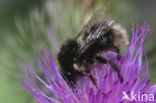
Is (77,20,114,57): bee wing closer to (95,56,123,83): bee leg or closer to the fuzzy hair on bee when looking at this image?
the fuzzy hair on bee

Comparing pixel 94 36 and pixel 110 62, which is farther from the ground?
pixel 94 36

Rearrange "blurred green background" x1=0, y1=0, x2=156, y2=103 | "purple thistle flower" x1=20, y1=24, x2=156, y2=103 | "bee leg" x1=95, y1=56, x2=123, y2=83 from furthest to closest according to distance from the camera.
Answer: "blurred green background" x1=0, y1=0, x2=156, y2=103 → "bee leg" x1=95, y1=56, x2=123, y2=83 → "purple thistle flower" x1=20, y1=24, x2=156, y2=103

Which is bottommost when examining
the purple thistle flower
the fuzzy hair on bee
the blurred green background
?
the purple thistle flower

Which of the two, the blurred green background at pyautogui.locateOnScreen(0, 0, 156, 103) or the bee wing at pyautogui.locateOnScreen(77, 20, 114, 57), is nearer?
the bee wing at pyautogui.locateOnScreen(77, 20, 114, 57)

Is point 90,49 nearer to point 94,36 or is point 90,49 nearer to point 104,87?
point 94,36

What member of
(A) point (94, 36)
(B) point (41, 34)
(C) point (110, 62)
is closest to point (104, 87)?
(C) point (110, 62)

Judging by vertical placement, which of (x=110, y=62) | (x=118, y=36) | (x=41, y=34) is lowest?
(x=110, y=62)

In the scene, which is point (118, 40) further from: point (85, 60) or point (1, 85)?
point (1, 85)

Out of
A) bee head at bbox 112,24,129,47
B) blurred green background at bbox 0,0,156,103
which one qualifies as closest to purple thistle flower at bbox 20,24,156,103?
bee head at bbox 112,24,129,47

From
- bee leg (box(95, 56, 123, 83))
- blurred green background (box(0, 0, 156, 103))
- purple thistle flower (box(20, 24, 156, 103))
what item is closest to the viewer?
purple thistle flower (box(20, 24, 156, 103))

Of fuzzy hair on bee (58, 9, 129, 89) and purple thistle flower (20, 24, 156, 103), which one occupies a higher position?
fuzzy hair on bee (58, 9, 129, 89)
